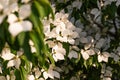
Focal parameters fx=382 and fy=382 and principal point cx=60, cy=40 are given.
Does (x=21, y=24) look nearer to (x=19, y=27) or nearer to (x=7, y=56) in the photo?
(x=19, y=27)

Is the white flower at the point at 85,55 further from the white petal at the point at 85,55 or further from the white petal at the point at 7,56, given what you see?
the white petal at the point at 7,56

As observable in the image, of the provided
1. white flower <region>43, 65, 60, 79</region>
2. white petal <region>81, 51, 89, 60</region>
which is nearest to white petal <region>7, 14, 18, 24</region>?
white flower <region>43, 65, 60, 79</region>

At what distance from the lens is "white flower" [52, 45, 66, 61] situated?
9.31 ft

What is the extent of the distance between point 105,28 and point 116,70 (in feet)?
1.62

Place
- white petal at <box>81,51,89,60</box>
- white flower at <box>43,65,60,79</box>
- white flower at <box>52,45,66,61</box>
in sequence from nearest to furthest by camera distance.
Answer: white flower at <box>52,45,66,61</box>, white flower at <box>43,65,60,79</box>, white petal at <box>81,51,89,60</box>

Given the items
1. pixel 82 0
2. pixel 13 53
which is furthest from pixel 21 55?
pixel 82 0

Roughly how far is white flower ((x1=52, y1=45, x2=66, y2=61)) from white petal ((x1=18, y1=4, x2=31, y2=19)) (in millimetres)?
1178

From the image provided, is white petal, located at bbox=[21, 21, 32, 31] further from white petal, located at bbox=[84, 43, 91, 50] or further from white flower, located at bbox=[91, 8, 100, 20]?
white flower, located at bbox=[91, 8, 100, 20]

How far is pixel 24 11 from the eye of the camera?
165 cm

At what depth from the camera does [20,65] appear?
8.38ft

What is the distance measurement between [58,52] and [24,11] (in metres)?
1.23

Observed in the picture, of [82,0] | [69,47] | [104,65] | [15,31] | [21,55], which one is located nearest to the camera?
[15,31]

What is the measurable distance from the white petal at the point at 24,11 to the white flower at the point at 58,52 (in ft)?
3.86

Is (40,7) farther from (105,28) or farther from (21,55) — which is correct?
(105,28)
